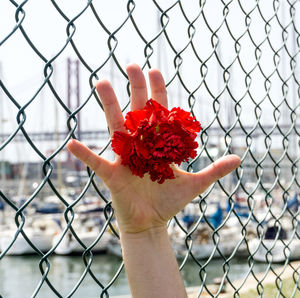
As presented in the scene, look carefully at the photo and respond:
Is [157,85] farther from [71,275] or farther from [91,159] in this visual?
[71,275]

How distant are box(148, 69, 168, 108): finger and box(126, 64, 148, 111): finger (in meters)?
0.06

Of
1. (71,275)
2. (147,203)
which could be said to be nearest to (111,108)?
(147,203)

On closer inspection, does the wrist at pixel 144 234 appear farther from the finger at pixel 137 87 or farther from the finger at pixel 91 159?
the finger at pixel 137 87

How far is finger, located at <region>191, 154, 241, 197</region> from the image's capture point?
111cm

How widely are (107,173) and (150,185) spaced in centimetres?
12

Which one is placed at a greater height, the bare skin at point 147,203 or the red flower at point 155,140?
the red flower at point 155,140

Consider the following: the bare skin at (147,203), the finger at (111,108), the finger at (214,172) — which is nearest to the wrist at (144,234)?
the bare skin at (147,203)

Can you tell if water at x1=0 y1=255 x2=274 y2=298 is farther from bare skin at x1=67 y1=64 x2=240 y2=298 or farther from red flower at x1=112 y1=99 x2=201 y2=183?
red flower at x1=112 y1=99 x2=201 y2=183

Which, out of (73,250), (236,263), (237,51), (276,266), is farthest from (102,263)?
(237,51)

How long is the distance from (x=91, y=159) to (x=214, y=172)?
0.31 meters

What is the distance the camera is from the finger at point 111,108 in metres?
1.01

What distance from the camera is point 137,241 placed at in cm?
110

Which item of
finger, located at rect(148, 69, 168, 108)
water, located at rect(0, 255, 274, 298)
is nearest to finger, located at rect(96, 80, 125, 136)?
finger, located at rect(148, 69, 168, 108)

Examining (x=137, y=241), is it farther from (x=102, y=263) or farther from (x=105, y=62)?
(x=102, y=263)
